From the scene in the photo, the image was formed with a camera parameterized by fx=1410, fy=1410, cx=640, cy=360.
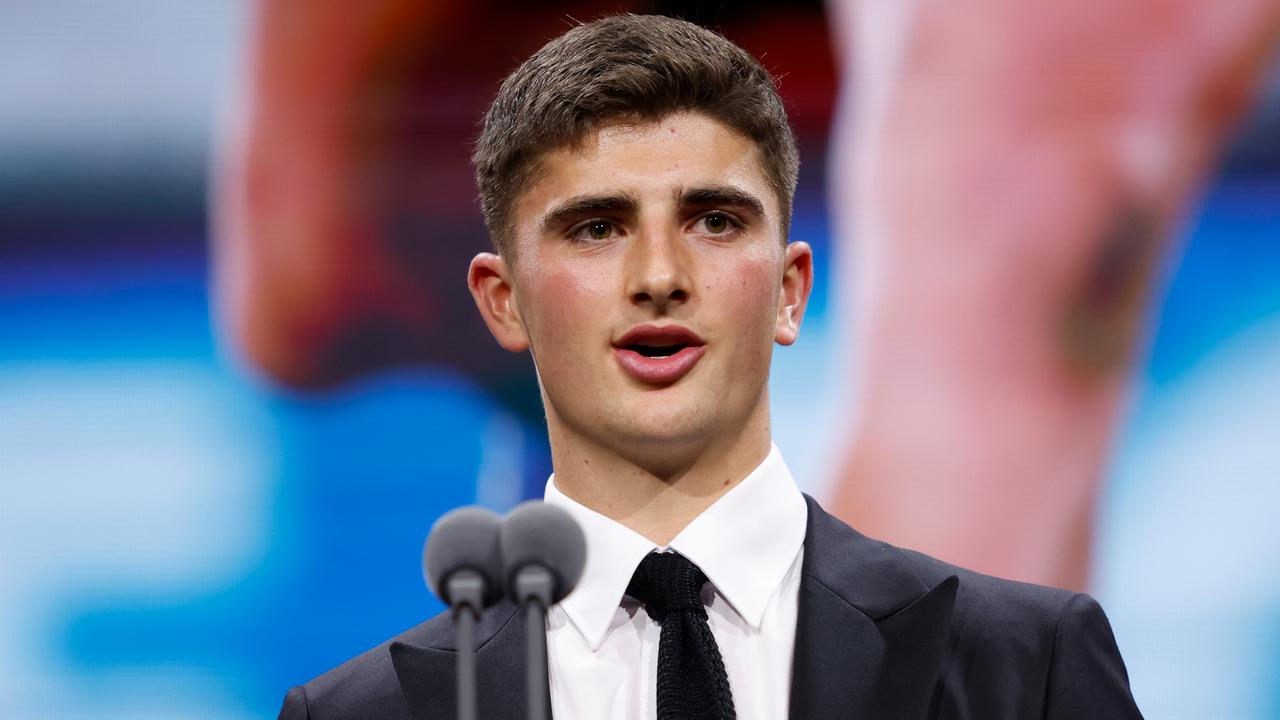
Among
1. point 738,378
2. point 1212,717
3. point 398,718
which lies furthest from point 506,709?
point 1212,717

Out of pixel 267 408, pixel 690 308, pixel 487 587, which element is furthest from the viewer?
pixel 267 408

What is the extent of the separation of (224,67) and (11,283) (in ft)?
2.28

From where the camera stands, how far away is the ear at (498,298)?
2047 mm

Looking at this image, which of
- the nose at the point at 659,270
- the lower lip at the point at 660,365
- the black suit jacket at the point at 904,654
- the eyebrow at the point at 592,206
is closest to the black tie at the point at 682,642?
the black suit jacket at the point at 904,654

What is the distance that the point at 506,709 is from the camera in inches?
74.8

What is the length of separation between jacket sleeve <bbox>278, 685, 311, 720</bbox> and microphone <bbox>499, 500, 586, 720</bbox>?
2.73 feet

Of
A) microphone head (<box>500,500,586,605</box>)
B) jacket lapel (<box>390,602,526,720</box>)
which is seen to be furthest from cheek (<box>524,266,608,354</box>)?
microphone head (<box>500,500,586,605</box>)

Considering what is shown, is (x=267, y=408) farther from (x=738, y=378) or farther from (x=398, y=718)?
(x=738, y=378)

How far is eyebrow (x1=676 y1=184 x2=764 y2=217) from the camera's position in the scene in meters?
1.85

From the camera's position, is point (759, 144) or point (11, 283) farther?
point (11, 283)

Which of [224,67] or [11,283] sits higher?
[224,67]

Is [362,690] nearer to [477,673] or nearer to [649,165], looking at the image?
[477,673]

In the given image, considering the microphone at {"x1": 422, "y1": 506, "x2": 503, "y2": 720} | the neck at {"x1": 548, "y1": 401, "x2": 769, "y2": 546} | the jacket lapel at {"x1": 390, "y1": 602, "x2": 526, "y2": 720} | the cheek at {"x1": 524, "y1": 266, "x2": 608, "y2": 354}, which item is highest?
the cheek at {"x1": 524, "y1": 266, "x2": 608, "y2": 354}

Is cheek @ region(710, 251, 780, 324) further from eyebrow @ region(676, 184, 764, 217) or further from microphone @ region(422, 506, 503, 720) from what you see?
microphone @ region(422, 506, 503, 720)
